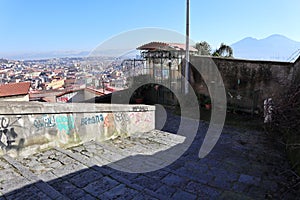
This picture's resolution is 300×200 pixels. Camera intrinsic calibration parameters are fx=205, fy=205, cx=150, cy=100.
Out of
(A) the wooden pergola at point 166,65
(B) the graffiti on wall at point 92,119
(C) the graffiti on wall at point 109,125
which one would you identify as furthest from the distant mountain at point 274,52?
(B) the graffiti on wall at point 92,119

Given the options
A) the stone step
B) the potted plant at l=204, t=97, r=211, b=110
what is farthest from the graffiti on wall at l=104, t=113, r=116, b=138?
the potted plant at l=204, t=97, r=211, b=110

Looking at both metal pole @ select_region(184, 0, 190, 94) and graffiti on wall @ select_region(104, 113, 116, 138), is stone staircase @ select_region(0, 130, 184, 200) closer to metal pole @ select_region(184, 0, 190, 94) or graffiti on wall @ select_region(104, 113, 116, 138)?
graffiti on wall @ select_region(104, 113, 116, 138)

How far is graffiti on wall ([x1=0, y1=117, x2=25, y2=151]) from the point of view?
3.02 meters

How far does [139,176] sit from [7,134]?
2.09m

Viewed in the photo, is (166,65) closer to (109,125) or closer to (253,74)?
(253,74)

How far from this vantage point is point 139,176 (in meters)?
3.14

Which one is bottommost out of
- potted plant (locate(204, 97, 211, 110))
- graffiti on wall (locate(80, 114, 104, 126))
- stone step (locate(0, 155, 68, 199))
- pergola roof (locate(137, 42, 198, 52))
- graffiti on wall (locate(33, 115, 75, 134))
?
potted plant (locate(204, 97, 211, 110))

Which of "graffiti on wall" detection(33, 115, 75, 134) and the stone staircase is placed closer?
the stone staircase

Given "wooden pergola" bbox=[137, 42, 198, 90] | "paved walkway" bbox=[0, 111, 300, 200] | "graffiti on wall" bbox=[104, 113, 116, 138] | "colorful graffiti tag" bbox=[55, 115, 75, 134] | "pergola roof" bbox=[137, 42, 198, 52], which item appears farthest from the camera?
"pergola roof" bbox=[137, 42, 198, 52]

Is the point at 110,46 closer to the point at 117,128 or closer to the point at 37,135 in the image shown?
the point at 117,128

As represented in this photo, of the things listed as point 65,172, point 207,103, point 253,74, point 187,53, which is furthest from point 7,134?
point 253,74

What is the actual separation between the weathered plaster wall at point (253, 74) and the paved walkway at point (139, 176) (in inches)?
174

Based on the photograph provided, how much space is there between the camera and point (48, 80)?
112 ft

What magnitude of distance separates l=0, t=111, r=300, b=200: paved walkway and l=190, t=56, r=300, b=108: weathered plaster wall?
441 centimetres
